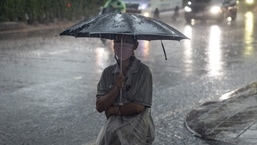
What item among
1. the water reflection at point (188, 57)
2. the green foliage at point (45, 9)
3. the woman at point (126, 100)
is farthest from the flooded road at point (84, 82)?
the green foliage at point (45, 9)

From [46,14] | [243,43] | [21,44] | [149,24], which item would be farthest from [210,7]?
[149,24]

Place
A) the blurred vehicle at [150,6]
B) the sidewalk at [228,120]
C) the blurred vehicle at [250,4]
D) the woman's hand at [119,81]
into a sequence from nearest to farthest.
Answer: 1. the woman's hand at [119,81]
2. the sidewalk at [228,120]
3. the blurred vehicle at [150,6]
4. the blurred vehicle at [250,4]

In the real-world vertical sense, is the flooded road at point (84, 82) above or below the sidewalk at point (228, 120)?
below

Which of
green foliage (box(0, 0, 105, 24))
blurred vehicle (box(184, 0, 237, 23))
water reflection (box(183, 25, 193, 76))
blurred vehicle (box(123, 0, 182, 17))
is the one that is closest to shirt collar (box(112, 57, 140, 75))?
water reflection (box(183, 25, 193, 76))

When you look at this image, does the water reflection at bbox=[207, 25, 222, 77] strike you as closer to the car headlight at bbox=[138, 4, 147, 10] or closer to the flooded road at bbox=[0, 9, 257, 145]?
the flooded road at bbox=[0, 9, 257, 145]

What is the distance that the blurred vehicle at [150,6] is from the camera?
30.2 m

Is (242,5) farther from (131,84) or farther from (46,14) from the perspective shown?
(131,84)

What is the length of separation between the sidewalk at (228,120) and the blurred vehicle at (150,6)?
20457mm

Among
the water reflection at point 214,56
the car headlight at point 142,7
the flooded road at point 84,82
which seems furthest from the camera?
the car headlight at point 142,7

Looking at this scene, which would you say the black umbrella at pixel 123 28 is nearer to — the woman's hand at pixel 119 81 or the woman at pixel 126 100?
the woman at pixel 126 100

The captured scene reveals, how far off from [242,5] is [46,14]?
26.7 meters

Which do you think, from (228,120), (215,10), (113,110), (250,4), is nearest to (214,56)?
(228,120)

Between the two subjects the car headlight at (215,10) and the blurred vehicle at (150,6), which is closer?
the blurred vehicle at (150,6)

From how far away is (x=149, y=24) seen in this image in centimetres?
435
